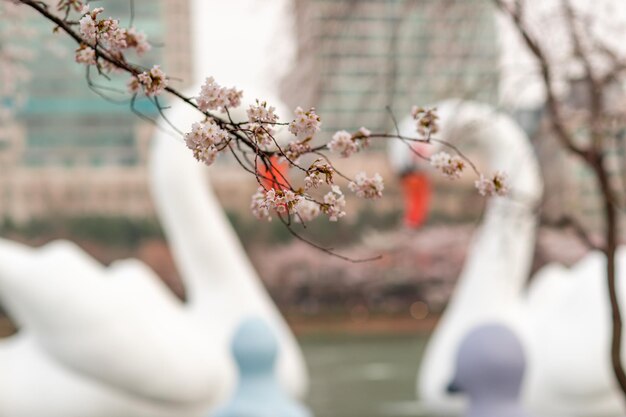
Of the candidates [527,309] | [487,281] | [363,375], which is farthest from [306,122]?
[363,375]

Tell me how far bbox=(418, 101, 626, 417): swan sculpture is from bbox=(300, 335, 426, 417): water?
1453 millimetres

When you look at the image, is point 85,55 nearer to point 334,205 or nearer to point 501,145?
point 334,205

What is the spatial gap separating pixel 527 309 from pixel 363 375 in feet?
14.3

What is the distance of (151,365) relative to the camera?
14.8 feet

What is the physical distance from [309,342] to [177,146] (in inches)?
387

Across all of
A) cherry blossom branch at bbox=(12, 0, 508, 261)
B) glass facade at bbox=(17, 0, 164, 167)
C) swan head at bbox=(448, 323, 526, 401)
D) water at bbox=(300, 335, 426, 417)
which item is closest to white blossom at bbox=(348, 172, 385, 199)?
cherry blossom branch at bbox=(12, 0, 508, 261)

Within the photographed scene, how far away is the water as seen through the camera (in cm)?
762

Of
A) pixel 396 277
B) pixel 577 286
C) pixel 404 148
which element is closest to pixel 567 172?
pixel 404 148

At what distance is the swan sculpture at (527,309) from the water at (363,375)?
1.45m

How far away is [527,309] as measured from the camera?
6094mm

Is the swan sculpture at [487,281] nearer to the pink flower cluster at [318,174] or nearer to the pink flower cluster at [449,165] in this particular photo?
the pink flower cluster at [449,165]

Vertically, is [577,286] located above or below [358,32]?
below

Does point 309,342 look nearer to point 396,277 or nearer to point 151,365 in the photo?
point 396,277

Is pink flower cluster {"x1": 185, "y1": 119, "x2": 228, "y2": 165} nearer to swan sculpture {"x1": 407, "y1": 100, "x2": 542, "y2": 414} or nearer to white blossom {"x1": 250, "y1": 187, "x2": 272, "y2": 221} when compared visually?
white blossom {"x1": 250, "y1": 187, "x2": 272, "y2": 221}
